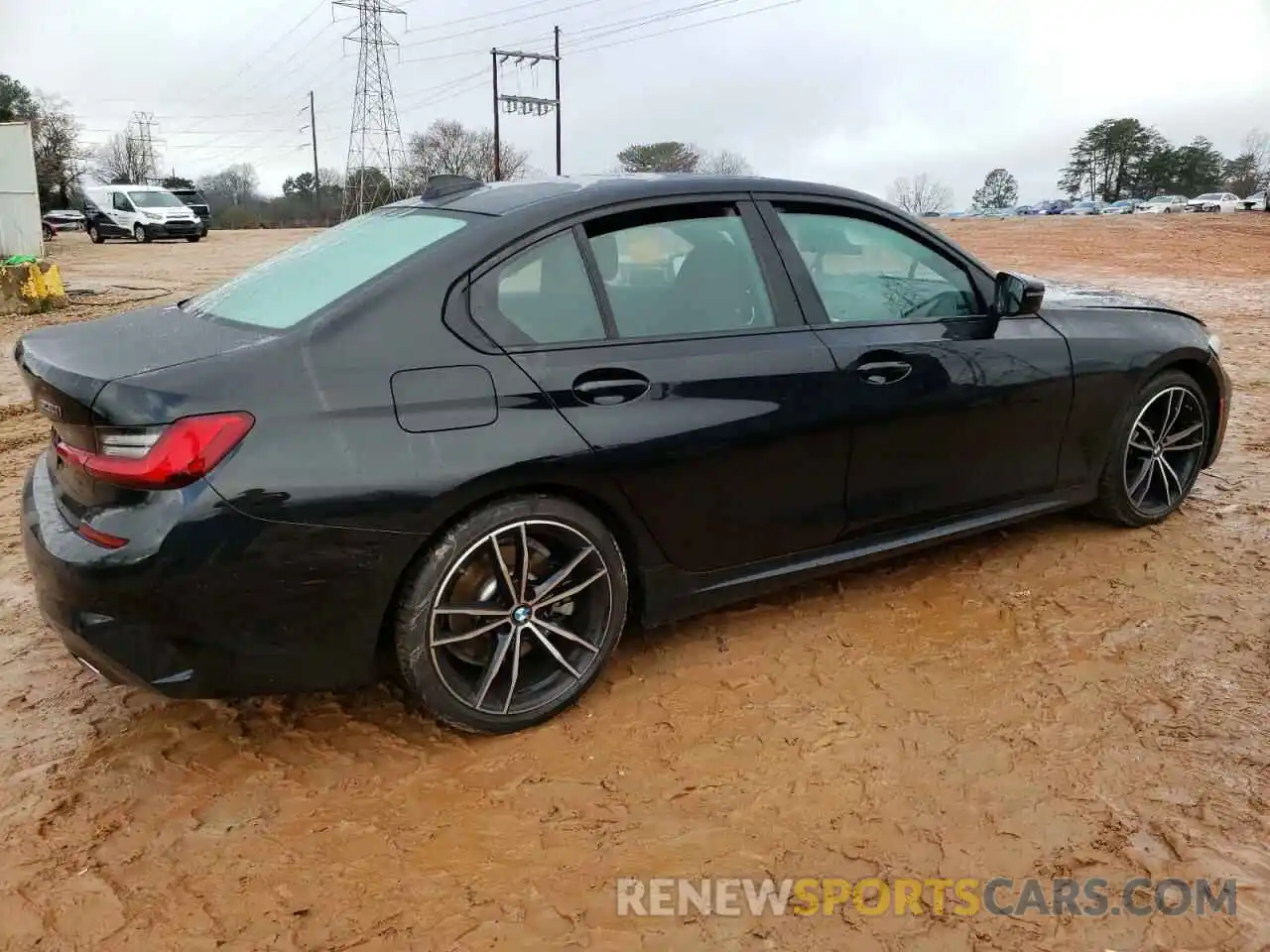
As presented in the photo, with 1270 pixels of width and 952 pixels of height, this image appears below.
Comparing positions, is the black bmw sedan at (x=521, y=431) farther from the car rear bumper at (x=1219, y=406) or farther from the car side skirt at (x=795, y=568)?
the car rear bumper at (x=1219, y=406)

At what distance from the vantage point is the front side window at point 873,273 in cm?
333

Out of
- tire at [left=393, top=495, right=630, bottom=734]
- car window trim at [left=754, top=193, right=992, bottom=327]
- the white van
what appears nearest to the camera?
tire at [left=393, top=495, right=630, bottom=734]

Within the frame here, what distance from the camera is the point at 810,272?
3.30 metres

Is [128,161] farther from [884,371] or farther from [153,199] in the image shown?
[884,371]

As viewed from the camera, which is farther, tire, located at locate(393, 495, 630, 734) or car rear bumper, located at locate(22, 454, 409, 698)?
tire, located at locate(393, 495, 630, 734)

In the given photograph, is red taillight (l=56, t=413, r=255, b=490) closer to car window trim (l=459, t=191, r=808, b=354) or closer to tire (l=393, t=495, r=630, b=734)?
tire (l=393, t=495, r=630, b=734)

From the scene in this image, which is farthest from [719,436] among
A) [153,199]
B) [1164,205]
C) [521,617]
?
[1164,205]

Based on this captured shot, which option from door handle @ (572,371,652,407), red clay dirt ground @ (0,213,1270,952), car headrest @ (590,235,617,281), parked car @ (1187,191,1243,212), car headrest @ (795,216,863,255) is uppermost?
parked car @ (1187,191,1243,212)

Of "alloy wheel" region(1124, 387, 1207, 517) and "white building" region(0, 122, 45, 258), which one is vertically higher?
"white building" region(0, 122, 45, 258)

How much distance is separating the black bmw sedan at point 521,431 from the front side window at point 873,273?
1 centimetres

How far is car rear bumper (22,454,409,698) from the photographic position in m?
2.32

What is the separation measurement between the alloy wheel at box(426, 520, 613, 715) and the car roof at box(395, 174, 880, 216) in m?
1.01

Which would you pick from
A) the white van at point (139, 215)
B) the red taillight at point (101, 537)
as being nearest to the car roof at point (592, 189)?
the red taillight at point (101, 537)

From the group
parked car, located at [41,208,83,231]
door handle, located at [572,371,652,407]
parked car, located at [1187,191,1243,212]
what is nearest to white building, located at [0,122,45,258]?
door handle, located at [572,371,652,407]
